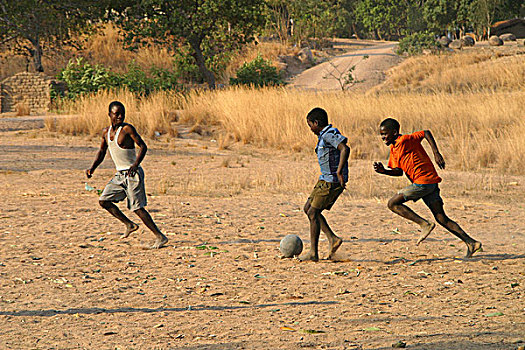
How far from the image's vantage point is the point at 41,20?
2662 cm

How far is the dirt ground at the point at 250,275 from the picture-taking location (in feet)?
14.5

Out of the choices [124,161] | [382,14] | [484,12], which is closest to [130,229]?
[124,161]

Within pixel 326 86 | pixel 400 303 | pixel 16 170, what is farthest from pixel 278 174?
pixel 326 86

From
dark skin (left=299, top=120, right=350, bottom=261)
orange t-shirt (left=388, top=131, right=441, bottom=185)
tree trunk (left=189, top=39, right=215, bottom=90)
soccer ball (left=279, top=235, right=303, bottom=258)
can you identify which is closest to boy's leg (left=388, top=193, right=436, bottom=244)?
orange t-shirt (left=388, top=131, right=441, bottom=185)

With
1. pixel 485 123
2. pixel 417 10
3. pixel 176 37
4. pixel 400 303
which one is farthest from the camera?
pixel 417 10

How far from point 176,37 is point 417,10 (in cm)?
3352

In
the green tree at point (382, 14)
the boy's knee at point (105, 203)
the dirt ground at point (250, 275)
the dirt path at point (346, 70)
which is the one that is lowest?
the dirt ground at point (250, 275)

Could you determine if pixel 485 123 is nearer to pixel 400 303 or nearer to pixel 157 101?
pixel 157 101

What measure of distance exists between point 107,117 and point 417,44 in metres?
24.0

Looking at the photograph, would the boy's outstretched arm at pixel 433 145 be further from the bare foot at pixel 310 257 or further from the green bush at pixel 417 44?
the green bush at pixel 417 44

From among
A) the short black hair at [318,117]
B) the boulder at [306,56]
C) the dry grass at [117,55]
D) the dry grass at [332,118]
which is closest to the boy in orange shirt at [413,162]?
the short black hair at [318,117]

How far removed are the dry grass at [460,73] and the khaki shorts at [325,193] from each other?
18244 mm

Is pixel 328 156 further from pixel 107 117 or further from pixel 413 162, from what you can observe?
pixel 107 117

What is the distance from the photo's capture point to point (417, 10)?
54.2 metres
